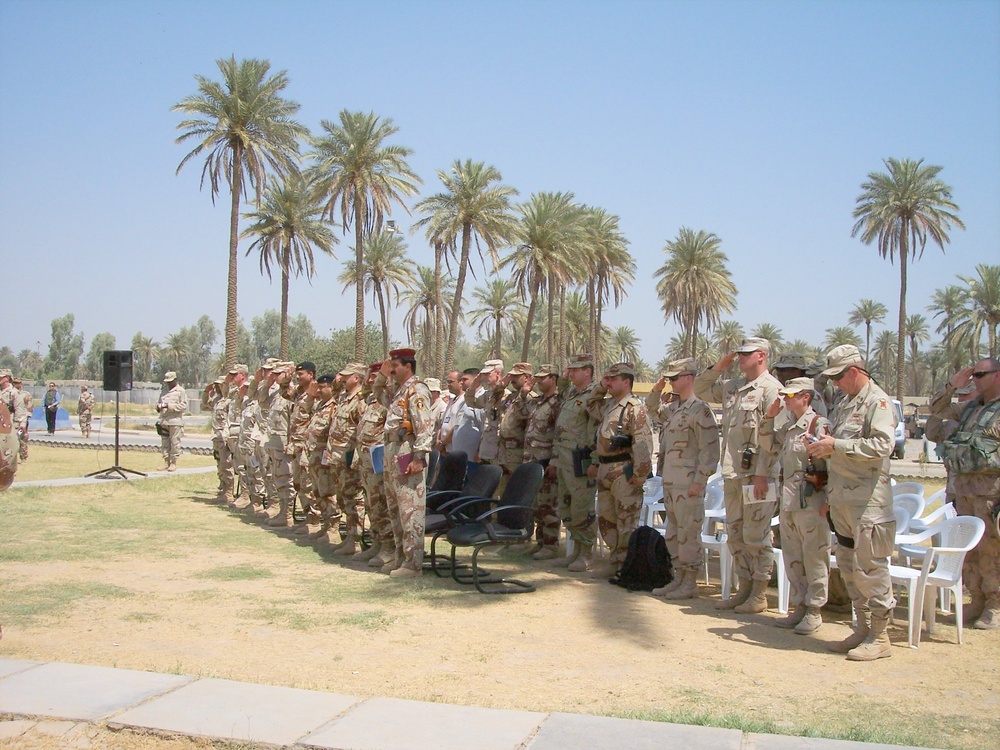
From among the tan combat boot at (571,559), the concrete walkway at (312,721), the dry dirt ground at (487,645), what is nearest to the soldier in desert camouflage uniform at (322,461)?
the dry dirt ground at (487,645)

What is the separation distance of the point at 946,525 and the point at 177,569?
6.84 m

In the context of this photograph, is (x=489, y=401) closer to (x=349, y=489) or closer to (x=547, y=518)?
(x=547, y=518)

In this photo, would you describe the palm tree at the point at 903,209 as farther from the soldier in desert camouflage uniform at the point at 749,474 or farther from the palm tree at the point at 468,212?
the soldier in desert camouflage uniform at the point at 749,474

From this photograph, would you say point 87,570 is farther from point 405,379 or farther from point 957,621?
point 957,621

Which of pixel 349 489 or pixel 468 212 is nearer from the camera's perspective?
pixel 349 489

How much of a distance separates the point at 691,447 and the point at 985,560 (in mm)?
2477

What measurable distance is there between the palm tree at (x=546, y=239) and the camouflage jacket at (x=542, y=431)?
2372 centimetres

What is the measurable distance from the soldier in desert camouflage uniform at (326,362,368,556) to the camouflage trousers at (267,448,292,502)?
5.91 ft

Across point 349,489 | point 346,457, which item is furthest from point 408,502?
point 349,489

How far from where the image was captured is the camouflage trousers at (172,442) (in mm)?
17500

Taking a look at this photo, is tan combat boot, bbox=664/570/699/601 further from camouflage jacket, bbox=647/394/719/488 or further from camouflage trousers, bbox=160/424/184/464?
camouflage trousers, bbox=160/424/184/464

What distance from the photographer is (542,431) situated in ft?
31.1

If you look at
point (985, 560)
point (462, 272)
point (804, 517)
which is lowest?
point (985, 560)

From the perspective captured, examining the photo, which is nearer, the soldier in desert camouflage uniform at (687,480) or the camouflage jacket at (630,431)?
the soldier in desert camouflage uniform at (687,480)
